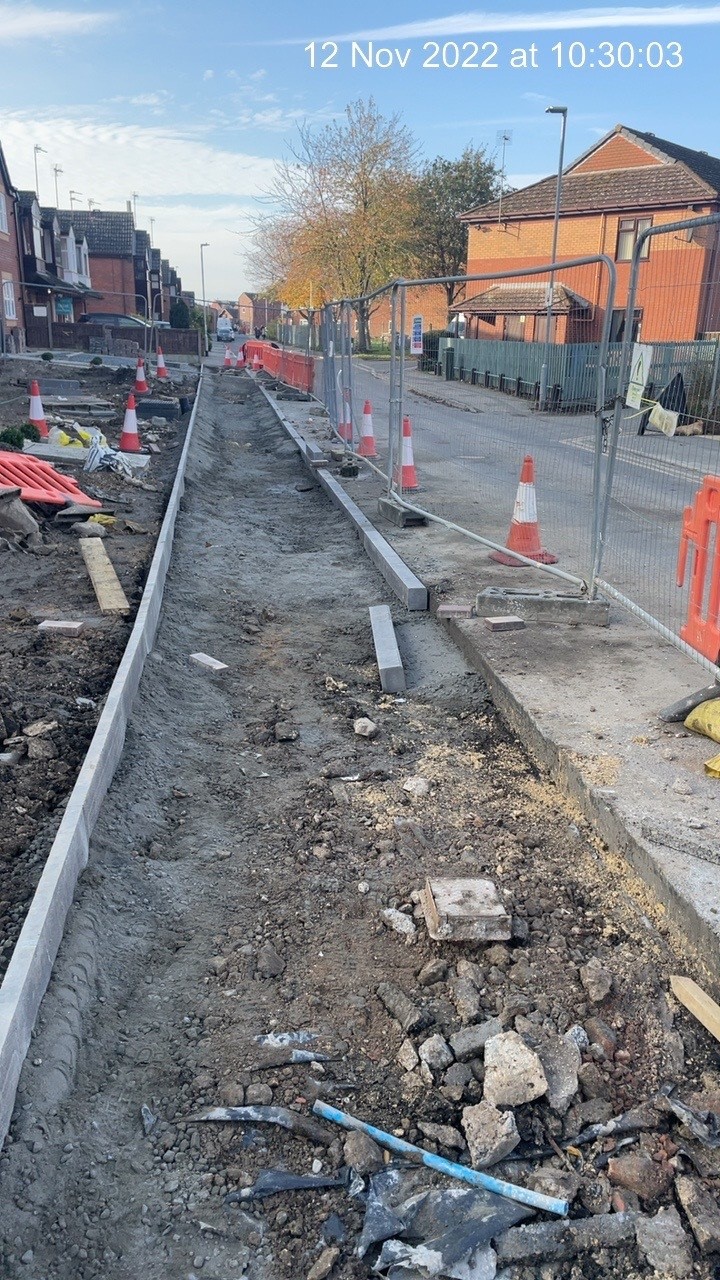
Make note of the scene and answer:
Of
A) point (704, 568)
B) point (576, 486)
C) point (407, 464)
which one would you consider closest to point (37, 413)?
point (407, 464)

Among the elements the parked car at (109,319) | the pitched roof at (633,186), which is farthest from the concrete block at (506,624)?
the parked car at (109,319)

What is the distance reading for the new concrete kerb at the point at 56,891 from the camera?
2.51 m

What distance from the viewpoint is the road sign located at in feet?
17.5

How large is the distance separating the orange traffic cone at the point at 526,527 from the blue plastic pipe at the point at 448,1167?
5.61 meters

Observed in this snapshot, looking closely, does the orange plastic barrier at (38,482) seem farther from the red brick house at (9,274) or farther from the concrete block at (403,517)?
the red brick house at (9,274)

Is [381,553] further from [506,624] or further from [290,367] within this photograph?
[290,367]

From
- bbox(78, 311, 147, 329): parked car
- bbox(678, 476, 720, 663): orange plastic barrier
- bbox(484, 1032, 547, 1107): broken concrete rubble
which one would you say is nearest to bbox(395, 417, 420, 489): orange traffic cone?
bbox(678, 476, 720, 663): orange plastic barrier

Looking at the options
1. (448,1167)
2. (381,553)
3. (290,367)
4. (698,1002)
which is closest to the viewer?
(448,1167)

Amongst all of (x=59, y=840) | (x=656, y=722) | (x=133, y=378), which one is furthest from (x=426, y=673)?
(x=133, y=378)

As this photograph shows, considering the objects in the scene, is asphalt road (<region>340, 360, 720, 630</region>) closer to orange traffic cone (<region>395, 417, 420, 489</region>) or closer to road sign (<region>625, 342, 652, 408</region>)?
orange traffic cone (<region>395, 417, 420, 489</region>)

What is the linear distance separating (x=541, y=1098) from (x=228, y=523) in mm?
8516

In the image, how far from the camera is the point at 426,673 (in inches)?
234

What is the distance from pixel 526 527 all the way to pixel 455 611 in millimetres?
1562

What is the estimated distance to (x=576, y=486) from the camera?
38.8 feet
